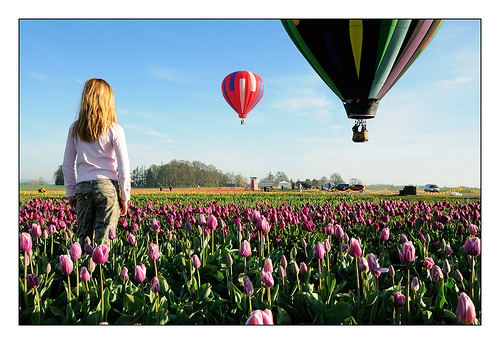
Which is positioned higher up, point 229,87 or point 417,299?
point 229,87

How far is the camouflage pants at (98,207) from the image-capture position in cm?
377

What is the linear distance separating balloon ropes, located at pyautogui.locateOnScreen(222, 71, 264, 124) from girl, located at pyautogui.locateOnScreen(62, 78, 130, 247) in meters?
15.2

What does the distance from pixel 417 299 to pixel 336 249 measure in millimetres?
1995

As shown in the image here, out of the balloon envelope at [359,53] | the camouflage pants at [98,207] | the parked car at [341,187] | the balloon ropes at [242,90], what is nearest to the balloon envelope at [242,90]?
the balloon ropes at [242,90]

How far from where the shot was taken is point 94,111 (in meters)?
3.75

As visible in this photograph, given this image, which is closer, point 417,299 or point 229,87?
point 417,299

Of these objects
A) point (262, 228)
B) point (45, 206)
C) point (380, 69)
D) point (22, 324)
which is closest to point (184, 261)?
point (262, 228)

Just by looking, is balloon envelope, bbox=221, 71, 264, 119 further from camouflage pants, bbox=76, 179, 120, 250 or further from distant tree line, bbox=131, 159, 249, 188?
camouflage pants, bbox=76, 179, 120, 250

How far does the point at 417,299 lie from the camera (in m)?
2.48

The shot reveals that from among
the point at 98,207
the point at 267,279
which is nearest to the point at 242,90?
the point at 98,207

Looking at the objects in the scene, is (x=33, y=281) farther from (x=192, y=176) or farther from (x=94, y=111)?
(x=192, y=176)

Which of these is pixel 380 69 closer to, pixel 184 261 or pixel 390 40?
pixel 390 40

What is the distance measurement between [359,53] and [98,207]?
282 inches

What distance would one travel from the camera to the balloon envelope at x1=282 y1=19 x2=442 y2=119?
24.2 ft
